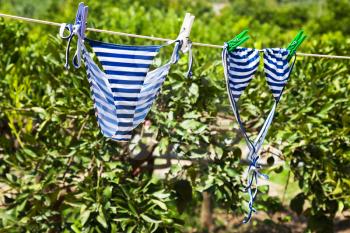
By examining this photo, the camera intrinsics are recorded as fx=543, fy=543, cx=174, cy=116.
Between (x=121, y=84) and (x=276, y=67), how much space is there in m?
0.67

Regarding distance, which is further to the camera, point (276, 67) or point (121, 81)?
point (276, 67)

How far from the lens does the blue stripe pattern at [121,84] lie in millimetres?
2082

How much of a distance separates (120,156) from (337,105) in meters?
1.28

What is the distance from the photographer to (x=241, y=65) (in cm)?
226

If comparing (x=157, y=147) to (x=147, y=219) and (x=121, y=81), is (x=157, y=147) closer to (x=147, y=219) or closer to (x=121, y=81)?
(x=147, y=219)

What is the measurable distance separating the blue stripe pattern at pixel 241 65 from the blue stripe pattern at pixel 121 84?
0.29m

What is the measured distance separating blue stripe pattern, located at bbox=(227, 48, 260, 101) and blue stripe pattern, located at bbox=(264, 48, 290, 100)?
64mm

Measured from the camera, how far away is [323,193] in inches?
119

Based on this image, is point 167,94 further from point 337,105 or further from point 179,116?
point 337,105

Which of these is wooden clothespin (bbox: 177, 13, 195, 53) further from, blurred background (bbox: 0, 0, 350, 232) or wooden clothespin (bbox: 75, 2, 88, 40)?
blurred background (bbox: 0, 0, 350, 232)

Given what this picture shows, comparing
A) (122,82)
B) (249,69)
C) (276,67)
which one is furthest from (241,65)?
(122,82)

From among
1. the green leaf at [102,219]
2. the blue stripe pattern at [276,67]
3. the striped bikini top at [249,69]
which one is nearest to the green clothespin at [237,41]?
the striped bikini top at [249,69]

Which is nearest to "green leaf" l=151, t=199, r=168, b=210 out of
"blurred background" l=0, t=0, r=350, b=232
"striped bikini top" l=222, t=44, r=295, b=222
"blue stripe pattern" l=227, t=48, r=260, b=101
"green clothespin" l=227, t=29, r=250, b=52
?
"blurred background" l=0, t=0, r=350, b=232

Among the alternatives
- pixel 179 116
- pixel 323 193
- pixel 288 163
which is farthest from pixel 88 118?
pixel 323 193
